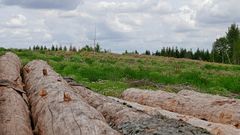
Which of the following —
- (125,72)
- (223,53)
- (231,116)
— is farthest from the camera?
(223,53)

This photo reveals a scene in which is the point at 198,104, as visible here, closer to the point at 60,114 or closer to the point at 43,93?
the point at 43,93

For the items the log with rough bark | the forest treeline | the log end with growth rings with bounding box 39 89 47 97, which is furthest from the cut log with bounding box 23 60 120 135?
the forest treeline

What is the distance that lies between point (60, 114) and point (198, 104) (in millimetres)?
3513

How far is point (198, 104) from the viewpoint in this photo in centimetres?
875

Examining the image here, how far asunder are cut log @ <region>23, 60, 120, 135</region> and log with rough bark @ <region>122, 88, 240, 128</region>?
2.26 meters

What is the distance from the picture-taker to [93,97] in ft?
27.4

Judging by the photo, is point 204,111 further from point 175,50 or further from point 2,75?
point 175,50

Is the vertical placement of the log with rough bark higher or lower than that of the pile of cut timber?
lower

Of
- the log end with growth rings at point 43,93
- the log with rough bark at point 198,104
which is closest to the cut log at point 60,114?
the log end with growth rings at point 43,93

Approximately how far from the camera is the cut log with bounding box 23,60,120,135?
537 centimetres

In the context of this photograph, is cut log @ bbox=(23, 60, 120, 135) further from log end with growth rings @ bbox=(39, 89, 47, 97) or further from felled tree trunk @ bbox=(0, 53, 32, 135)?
felled tree trunk @ bbox=(0, 53, 32, 135)

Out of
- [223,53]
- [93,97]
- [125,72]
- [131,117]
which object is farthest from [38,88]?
[223,53]

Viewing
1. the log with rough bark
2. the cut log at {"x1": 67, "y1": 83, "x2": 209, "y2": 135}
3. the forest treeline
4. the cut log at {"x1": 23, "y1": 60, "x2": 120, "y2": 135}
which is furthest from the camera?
the forest treeline

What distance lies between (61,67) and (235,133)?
15362 millimetres
